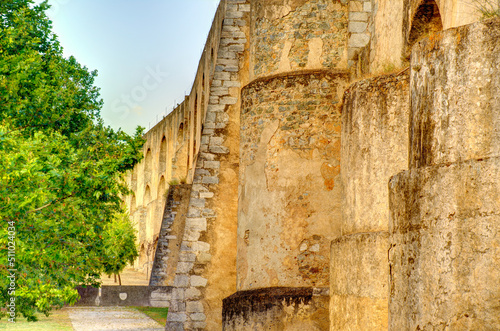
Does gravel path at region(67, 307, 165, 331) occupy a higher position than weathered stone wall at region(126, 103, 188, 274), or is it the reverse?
weathered stone wall at region(126, 103, 188, 274)

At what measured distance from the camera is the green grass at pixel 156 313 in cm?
1943

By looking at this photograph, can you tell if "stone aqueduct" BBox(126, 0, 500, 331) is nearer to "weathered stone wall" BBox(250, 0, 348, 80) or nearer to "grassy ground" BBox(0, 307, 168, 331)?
"weathered stone wall" BBox(250, 0, 348, 80)

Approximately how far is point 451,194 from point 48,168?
→ 7612 millimetres

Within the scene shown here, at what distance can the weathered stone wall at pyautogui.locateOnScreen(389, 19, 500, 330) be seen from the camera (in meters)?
4.21

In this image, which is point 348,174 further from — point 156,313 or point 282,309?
point 156,313

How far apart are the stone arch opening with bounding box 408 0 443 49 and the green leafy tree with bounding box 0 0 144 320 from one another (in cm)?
505

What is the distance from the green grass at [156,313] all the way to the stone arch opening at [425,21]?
11638 millimetres

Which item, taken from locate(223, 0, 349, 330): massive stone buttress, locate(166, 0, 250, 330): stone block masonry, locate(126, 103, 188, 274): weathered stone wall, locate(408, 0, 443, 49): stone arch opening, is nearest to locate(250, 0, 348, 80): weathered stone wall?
locate(223, 0, 349, 330): massive stone buttress

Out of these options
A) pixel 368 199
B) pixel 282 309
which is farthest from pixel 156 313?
pixel 368 199

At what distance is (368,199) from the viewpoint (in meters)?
8.19

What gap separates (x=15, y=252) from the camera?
368 inches

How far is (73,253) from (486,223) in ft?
24.1

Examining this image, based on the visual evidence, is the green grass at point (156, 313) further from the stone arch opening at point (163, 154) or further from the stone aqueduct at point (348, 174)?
the stone arch opening at point (163, 154)

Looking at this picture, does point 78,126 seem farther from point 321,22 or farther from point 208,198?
point 321,22
